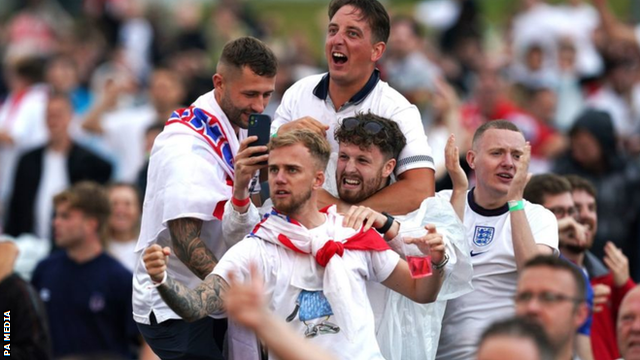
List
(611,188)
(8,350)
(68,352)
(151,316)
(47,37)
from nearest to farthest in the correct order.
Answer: (151,316) → (8,350) → (68,352) → (611,188) → (47,37)

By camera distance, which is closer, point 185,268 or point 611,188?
point 185,268

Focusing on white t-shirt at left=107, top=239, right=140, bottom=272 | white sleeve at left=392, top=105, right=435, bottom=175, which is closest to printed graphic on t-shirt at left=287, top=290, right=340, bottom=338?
white sleeve at left=392, top=105, right=435, bottom=175

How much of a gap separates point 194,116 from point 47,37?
12603mm

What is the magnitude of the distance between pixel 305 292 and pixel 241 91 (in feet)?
4.25

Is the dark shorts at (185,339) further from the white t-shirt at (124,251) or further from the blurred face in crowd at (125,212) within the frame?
the blurred face in crowd at (125,212)

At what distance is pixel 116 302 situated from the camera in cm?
950

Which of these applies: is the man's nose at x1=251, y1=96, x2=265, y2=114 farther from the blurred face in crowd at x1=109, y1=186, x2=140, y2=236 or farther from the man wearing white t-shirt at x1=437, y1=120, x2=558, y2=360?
the blurred face in crowd at x1=109, y1=186, x2=140, y2=236

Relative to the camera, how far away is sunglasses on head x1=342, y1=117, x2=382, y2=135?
23.0 ft

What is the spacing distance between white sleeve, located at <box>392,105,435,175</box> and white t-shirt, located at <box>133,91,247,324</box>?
3.22ft

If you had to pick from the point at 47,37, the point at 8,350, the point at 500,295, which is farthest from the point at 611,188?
the point at 47,37

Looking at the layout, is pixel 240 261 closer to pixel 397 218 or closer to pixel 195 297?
pixel 195 297

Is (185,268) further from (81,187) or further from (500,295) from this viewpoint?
(81,187)

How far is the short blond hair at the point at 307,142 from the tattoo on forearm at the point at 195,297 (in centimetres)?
81

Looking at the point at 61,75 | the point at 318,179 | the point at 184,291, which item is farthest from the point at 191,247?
the point at 61,75
